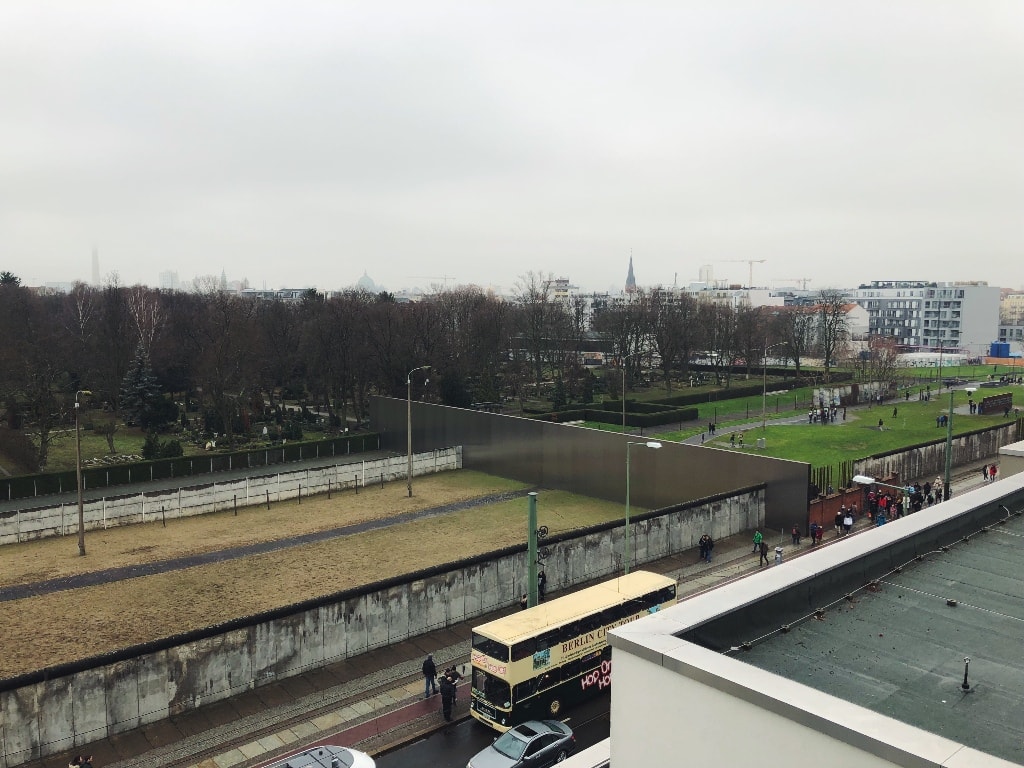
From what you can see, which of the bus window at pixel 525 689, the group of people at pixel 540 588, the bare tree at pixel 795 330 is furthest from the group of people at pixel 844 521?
the bare tree at pixel 795 330

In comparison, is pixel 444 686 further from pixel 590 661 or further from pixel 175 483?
pixel 175 483

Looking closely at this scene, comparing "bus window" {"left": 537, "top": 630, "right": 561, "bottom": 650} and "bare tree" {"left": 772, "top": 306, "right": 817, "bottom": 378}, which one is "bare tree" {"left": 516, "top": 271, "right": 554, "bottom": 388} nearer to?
"bare tree" {"left": 772, "top": 306, "right": 817, "bottom": 378}

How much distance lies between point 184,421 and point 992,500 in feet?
193

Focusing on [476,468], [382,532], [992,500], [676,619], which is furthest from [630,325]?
[676,619]

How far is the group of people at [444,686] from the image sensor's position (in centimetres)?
1903

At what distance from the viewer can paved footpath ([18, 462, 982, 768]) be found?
17.4m

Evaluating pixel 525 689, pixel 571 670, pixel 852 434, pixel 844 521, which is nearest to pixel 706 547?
pixel 844 521

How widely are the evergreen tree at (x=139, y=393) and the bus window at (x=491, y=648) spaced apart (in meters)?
50.4

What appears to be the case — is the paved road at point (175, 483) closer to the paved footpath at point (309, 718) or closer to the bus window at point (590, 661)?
the paved footpath at point (309, 718)

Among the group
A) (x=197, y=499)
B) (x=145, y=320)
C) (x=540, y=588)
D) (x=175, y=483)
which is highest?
(x=145, y=320)

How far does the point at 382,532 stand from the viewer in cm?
3466

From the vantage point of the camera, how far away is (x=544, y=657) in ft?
61.3

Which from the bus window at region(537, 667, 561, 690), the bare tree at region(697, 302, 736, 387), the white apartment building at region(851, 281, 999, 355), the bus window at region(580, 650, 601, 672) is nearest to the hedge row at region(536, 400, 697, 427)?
the bare tree at region(697, 302, 736, 387)

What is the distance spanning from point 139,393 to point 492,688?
2105 inches
